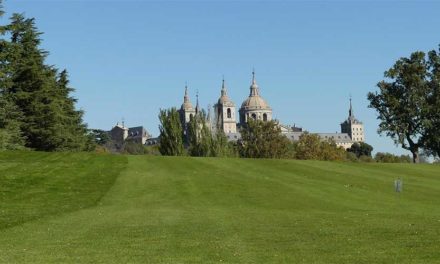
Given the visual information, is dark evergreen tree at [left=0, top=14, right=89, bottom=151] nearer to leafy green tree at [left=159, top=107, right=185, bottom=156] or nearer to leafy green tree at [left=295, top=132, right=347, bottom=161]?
leafy green tree at [left=159, top=107, right=185, bottom=156]

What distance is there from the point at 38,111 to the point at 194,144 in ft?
125

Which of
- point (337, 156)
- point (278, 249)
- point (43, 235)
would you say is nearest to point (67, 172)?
point (43, 235)

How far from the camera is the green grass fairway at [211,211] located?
48.6ft

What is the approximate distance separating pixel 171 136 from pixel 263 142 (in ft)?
107

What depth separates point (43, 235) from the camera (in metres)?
18.3

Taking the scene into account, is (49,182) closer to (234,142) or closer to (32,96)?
(32,96)

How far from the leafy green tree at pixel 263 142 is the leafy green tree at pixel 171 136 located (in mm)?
28890

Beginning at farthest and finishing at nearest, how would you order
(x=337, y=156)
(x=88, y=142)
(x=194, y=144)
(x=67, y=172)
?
(x=337, y=156) → (x=194, y=144) → (x=88, y=142) → (x=67, y=172)

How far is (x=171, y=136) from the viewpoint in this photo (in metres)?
94.0

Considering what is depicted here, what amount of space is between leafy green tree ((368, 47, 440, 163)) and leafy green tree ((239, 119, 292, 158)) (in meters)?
44.3

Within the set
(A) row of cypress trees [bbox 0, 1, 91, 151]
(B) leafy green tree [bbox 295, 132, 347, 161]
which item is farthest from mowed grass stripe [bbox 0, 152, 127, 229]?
(B) leafy green tree [bbox 295, 132, 347, 161]

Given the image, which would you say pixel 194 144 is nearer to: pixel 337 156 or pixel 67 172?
pixel 337 156

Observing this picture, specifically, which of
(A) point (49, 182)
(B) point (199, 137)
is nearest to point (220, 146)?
(B) point (199, 137)

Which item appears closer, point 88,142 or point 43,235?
point 43,235
